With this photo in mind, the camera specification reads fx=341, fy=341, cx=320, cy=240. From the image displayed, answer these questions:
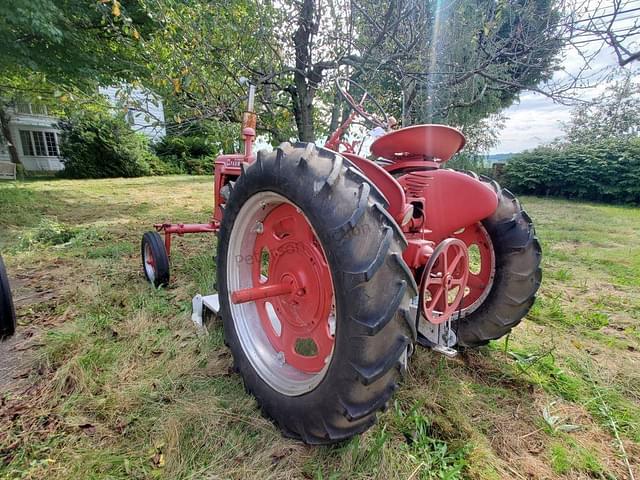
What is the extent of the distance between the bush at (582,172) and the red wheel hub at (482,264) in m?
13.2

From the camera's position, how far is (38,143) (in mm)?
20344

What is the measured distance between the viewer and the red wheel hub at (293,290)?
1520mm

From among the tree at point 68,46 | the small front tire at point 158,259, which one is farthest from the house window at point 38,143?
the small front tire at point 158,259

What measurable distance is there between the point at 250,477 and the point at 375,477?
47 centimetres

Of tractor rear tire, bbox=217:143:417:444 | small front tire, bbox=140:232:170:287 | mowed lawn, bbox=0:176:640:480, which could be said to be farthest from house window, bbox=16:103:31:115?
tractor rear tire, bbox=217:143:417:444

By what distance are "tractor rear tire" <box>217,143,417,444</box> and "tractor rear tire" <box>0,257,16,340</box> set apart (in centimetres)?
192

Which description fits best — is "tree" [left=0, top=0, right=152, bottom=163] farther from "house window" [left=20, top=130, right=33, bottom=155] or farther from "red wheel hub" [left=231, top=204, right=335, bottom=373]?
"house window" [left=20, top=130, right=33, bottom=155]

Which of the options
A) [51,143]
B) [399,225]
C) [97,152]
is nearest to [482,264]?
[399,225]

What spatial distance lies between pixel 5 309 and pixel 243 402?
1.66 meters

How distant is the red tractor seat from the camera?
1598mm

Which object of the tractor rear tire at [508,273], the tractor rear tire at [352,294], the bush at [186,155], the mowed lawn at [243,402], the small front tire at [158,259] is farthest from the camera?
the bush at [186,155]

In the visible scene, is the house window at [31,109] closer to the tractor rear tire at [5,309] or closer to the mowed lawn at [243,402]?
the mowed lawn at [243,402]

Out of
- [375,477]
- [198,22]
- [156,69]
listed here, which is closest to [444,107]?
[198,22]

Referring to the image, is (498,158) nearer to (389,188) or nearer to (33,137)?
(389,188)
